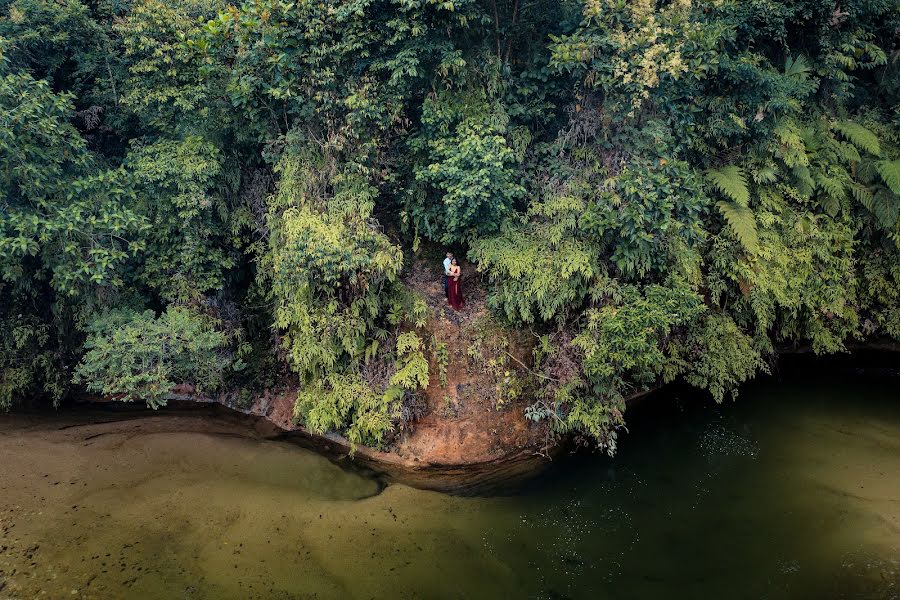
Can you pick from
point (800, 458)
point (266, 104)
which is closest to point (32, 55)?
point (266, 104)

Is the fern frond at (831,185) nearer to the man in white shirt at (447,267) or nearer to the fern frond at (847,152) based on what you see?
the fern frond at (847,152)

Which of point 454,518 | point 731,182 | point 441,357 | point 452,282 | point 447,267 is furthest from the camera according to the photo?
point 452,282

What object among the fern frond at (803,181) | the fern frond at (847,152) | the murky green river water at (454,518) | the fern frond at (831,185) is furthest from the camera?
the fern frond at (847,152)

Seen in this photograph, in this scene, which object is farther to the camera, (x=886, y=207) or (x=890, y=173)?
(x=886, y=207)

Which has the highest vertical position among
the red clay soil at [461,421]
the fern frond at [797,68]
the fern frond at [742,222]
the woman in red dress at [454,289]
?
the fern frond at [797,68]

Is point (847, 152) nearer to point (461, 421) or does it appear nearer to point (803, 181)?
point (803, 181)

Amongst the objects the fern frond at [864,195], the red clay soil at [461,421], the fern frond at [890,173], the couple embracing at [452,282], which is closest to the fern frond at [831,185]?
the fern frond at [864,195]

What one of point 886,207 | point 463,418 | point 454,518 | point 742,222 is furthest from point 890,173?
point 454,518

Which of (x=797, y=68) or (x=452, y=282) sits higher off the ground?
(x=797, y=68)
